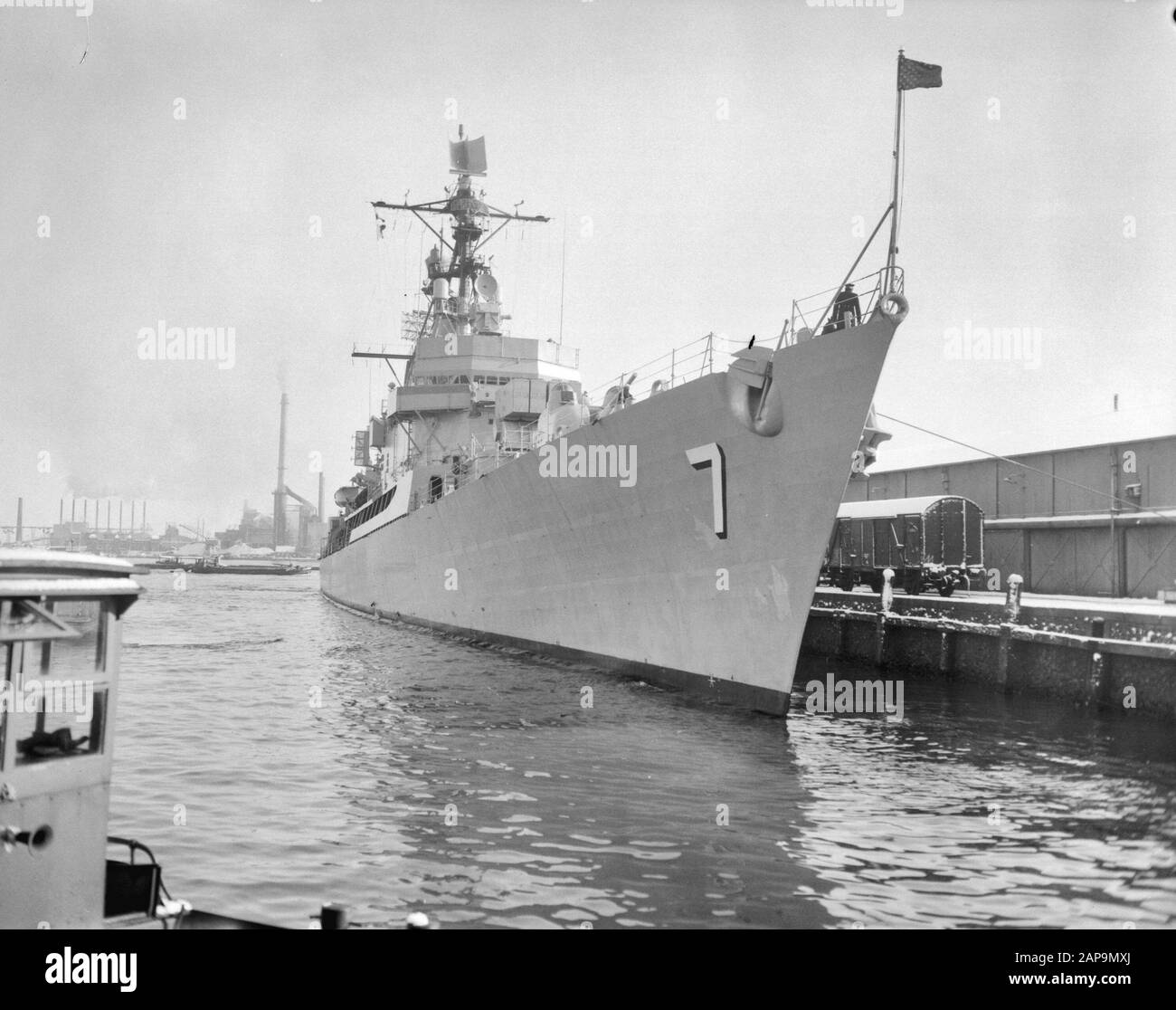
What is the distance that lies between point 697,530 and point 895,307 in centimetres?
377

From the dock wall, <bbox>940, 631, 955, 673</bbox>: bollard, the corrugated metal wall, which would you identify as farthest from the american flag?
the corrugated metal wall

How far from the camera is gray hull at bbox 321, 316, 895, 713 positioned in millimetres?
10117

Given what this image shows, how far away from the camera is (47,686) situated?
3.64m

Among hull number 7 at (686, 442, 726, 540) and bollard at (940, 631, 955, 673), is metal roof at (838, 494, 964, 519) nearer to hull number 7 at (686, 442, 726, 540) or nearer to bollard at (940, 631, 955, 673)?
bollard at (940, 631, 955, 673)

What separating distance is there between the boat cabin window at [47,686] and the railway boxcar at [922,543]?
1852 centimetres

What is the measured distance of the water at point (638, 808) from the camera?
5.36 meters

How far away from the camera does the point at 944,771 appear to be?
8.73 m

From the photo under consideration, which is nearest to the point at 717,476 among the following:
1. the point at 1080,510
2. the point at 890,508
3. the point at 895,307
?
the point at 895,307

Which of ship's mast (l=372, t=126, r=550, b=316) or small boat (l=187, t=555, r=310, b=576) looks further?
small boat (l=187, t=555, r=310, b=576)

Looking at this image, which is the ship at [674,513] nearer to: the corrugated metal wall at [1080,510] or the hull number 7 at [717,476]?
the hull number 7 at [717,476]

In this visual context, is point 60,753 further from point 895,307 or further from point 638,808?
point 895,307

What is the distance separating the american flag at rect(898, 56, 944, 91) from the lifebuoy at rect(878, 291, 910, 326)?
227cm

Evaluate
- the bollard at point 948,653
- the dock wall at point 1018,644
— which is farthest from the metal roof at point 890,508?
the bollard at point 948,653
